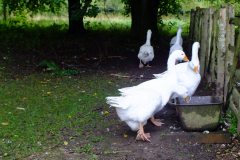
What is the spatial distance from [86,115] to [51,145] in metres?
1.53

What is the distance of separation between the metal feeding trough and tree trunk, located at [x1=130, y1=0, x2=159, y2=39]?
9.13 metres

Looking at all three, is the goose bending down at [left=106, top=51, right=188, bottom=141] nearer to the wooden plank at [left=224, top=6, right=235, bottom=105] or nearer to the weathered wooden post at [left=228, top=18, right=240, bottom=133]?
the weathered wooden post at [left=228, top=18, right=240, bottom=133]

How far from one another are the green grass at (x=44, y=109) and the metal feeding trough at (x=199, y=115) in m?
1.34

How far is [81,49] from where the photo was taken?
14.9 m

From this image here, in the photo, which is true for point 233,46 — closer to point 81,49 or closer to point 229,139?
point 229,139

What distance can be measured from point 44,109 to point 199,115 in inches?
122

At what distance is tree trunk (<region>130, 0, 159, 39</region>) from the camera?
16031mm

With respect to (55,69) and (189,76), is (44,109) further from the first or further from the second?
(55,69)

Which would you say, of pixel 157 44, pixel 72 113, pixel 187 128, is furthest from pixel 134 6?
pixel 187 128

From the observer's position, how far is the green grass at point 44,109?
6945 millimetres

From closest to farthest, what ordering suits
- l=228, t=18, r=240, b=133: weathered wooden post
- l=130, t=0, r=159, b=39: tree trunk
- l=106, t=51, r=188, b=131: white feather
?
l=106, t=51, r=188, b=131: white feather < l=228, t=18, r=240, b=133: weathered wooden post < l=130, t=0, r=159, b=39: tree trunk

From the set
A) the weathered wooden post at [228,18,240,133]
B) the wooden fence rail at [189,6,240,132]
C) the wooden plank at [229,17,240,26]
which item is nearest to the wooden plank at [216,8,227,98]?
the wooden fence rail at [189,6,240,132]

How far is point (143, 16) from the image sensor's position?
631 inches

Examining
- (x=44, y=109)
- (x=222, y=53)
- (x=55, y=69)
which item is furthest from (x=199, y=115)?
(x=55, y=69)
